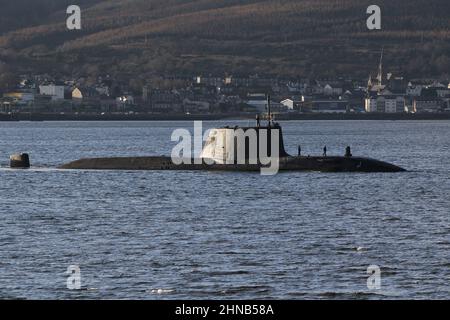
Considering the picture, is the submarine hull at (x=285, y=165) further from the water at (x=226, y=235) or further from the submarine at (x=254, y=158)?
the water at (x=226, y=235)

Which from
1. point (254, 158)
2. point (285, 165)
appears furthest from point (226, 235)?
point (254, 158)

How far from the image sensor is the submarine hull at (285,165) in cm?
5175

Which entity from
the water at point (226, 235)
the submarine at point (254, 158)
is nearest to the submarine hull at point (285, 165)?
the submarine at point (254, 158)

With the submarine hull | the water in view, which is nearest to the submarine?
the submarine hull

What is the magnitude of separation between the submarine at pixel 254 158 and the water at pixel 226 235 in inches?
21.2

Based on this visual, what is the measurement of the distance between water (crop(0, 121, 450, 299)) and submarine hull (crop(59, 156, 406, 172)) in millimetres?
450

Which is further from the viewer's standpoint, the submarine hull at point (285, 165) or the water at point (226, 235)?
the submarine hull at point (285, 165)

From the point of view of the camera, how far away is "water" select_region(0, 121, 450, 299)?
66.2 ft

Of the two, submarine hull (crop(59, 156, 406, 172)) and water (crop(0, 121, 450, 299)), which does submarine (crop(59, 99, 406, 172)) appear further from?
water (crop(0, 121, 450, 299))

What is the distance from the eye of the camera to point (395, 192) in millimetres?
43781

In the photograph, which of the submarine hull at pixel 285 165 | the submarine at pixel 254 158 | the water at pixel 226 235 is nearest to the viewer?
the water at pixel 226 235

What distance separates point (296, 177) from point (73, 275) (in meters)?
30.2
